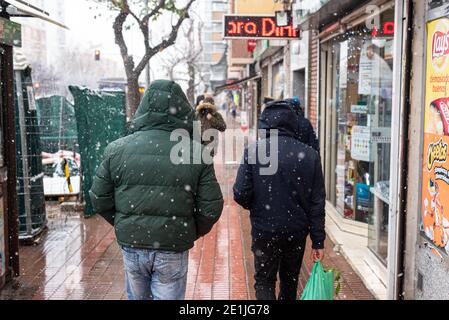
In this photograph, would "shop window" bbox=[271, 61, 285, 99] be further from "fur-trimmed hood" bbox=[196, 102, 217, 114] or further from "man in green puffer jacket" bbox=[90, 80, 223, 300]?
"man in green puffer jacket" bbox=[90, 80, 223, 300]

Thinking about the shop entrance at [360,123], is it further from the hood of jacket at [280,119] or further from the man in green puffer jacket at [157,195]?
the man in green puffer jacket at [157,195]

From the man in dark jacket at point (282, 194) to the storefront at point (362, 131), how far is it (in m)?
1.00

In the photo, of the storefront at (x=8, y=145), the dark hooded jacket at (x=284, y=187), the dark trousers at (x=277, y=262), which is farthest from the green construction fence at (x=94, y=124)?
the dark hooded jacket at (x=284, y=187)

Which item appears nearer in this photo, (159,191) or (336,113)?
(159,191)

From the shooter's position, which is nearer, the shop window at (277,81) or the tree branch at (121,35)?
the tree branch at (121,35)

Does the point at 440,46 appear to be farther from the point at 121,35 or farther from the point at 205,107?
the point at 121,35

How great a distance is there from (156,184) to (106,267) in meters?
3.02

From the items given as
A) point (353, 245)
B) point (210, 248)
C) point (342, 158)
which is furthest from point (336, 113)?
point (210, 248)

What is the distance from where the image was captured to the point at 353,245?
683 centimetres

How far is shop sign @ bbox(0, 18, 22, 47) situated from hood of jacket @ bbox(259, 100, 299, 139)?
8.54 feet

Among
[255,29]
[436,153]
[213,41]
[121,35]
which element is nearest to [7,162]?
[436,153]

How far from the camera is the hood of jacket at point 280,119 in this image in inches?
163
